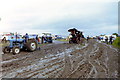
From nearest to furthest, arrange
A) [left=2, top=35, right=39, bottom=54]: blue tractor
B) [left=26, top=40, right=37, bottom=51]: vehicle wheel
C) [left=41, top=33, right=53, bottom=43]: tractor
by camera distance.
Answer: [left=2, top=35, right=39, bottom=54]: blue tractor
[left=26, top=40, right=37, bottom=51]: vehicle wheel
[left=41, top=33, right=53, bottom=43]: tractor

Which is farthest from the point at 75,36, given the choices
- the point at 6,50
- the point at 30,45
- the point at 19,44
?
the point at 6,50

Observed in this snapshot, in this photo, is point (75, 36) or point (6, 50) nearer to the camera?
point (6, 50)

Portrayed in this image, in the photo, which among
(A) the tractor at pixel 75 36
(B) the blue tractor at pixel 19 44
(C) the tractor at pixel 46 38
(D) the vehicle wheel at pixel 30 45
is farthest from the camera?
(C) the tractor at pixel 46 38

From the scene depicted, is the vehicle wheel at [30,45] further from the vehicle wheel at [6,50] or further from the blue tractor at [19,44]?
the vehicle wheel at [6,50]

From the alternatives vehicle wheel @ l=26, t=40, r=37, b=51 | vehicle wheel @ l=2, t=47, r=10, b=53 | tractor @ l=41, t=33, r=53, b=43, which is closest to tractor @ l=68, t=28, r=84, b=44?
tractor @ l=41, t=33, r=53, b=43

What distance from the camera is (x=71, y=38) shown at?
64.6ft

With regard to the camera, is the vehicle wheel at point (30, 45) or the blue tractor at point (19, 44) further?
the vehicle wheel at point (30, 45)

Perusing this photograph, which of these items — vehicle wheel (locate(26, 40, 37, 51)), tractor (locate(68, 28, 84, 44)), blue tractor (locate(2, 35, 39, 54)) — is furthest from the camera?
tractor (locate(68, 28, 84, 44))

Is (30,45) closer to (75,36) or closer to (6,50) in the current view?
(6,50)

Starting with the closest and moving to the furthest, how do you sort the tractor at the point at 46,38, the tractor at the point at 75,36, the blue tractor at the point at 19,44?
the blue tractor at the point at 19,44 → the tractor at the point at 75,36 → the tractor at the point at 46,38

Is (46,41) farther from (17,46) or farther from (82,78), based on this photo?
(82,78)

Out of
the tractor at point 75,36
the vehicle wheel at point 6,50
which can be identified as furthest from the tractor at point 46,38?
the vehicle wheel at point 6,50

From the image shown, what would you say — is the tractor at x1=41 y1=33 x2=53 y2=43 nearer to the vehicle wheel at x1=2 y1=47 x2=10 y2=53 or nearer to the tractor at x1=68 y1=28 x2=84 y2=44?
the tractor at x1=68 y1=28 x2=84 y2=44

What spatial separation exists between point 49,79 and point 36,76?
57 cm
